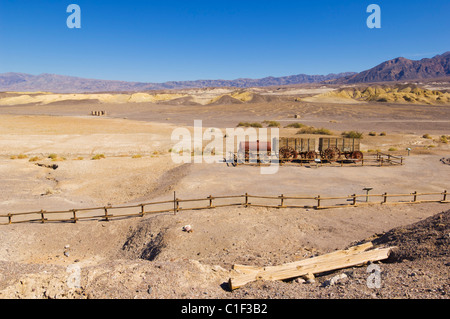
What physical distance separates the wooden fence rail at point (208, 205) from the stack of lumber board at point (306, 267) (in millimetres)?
6070

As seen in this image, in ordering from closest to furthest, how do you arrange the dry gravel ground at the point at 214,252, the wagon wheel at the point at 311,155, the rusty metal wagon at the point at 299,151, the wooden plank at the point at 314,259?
the dry gravel ground at the point at 214,252
the wooden plank at the point at 314,259
the rusty metal wagon at the point at 299,151
the wagon wheel at the point at 311,155

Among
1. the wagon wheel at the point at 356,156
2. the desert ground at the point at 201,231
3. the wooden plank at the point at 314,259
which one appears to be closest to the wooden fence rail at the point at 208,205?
the desert ground at the point at 201,231

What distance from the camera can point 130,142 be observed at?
36594 millimetres

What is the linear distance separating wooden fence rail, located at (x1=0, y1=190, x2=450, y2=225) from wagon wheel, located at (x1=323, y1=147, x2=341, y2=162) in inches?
344

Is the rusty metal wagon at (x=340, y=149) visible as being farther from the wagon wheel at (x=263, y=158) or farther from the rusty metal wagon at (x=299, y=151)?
the wagon wheel at (x=263, y=158)

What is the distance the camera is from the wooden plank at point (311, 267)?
25.8ft

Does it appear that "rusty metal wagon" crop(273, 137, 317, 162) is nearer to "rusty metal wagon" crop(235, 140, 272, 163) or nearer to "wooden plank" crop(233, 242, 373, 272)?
"rusty metal wagon" crop(235, 140, 272, 163)

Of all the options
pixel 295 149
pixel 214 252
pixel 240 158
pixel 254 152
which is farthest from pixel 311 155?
pixel 214 252

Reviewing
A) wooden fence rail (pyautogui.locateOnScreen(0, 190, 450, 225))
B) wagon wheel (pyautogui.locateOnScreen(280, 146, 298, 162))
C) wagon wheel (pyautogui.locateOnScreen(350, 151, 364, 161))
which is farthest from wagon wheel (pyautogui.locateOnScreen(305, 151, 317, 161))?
wooden fence rail (pyautogui.locateOnScreen(0, 190, 450, 225))

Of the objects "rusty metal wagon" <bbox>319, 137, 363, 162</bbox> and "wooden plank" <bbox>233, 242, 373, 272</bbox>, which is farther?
"rusty metal wagon" <bbox>319, 137, 363, 162</bbox>

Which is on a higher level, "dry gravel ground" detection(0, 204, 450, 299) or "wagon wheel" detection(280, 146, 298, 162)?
"wagon wheel" detection(280, 146, 298, 162)

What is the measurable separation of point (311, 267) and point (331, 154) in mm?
18207

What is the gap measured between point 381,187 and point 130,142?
27.5 m

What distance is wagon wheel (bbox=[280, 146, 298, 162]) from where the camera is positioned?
2495 centimetres
